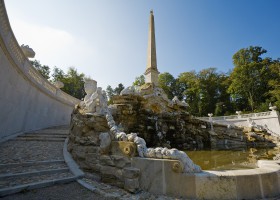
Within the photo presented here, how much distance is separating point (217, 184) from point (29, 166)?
14.8 feet

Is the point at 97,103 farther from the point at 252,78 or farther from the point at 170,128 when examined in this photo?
the point at 252,78

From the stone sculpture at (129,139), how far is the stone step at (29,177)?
4.20ft

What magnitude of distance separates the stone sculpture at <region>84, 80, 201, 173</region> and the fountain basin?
5.5 inches

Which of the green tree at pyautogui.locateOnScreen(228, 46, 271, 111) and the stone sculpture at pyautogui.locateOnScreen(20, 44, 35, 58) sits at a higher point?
the green tree at pyautogui.locateOnScreen(228, 46, 271, 111)

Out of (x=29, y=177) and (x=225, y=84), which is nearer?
(x=29, y=177)

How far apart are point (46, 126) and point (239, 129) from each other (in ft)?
57.0

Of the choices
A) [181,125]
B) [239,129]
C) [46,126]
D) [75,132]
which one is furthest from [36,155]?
[239,129]

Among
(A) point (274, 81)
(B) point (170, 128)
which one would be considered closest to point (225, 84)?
(A) point (274, 81)

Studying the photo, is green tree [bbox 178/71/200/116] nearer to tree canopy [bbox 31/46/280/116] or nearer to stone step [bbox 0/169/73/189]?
tree canopy [bbox 31/46/280/116]

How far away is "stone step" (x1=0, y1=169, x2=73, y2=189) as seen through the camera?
9.88 ft

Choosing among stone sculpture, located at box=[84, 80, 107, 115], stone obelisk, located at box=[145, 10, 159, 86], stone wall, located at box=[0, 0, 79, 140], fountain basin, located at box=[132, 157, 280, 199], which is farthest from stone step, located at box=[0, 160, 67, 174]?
stone obelisk, located at box=[145, 10, 159, 86]

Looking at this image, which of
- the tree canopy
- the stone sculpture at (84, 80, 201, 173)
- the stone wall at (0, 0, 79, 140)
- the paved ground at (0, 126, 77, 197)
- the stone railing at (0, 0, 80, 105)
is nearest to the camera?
the stone sculpture at (84, 80, 201, 173)

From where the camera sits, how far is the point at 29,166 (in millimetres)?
4109

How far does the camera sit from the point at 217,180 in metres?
2.54
